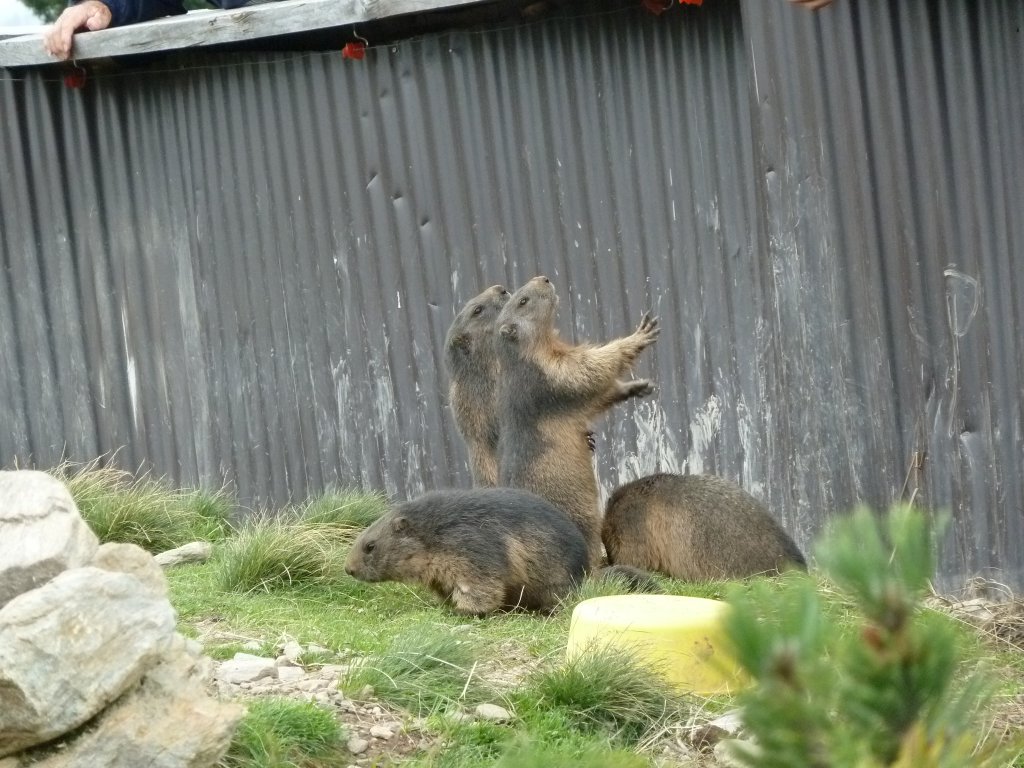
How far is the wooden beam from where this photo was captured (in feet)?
30.0

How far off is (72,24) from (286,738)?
7.34 metres

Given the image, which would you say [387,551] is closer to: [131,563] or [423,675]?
[423,675]

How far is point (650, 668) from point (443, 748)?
100cm

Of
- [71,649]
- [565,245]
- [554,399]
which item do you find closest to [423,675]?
[71,649]

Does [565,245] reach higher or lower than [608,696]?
higher

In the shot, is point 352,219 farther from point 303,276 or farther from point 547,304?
point 547,304

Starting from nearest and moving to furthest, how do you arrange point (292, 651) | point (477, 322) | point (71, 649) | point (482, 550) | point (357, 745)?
point (71, 649) → point (357, 745) → point (292, 651) → point (482, 550) → point (477, 322)

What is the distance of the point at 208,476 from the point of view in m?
10.9

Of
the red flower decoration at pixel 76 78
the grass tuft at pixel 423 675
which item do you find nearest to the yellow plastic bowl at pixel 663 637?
the grass tuft at pixel 423 675

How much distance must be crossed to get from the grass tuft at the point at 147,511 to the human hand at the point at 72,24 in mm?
3078

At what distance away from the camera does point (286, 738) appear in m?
4.40

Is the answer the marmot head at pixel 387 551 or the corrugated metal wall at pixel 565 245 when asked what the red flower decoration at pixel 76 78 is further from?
the marmot head at pixel 387 551

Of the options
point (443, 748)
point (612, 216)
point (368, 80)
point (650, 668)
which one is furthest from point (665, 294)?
point (443, 748)

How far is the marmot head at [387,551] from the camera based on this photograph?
24.4 feet
